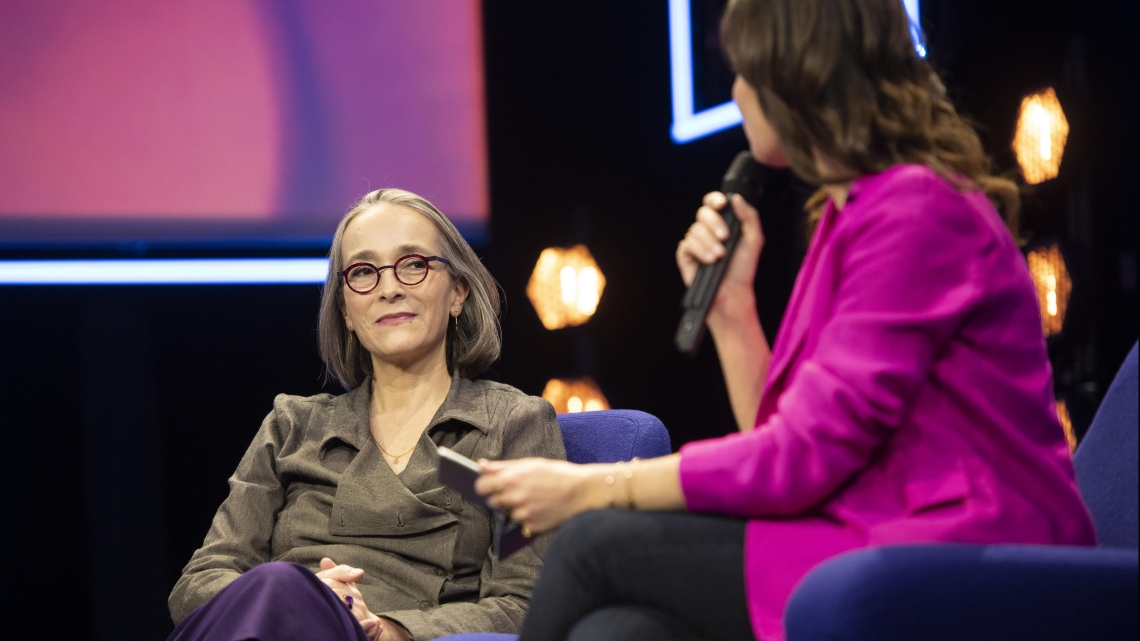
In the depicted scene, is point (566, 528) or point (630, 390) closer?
point (566, 528)

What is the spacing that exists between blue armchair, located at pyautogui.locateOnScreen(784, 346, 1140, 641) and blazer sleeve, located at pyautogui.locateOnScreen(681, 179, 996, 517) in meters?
0.10

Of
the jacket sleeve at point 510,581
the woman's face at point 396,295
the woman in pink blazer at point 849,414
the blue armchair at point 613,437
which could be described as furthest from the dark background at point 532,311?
the woman in pink blazer at point 849,414

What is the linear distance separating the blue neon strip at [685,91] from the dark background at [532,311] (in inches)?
2.5

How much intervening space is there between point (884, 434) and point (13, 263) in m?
2.92

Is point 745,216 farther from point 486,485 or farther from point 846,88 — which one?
point 486,485

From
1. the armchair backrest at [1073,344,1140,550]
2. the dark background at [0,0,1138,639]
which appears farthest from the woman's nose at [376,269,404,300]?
the armchair backrest at [1073,344,1140,550]

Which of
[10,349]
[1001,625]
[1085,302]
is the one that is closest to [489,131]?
[10,349]

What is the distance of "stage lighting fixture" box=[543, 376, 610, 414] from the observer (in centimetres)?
418

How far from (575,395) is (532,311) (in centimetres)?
38

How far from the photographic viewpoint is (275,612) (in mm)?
1482

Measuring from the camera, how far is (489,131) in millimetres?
3938

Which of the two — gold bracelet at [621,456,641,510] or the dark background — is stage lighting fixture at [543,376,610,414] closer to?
the dark background

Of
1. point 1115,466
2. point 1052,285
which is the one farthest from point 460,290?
point 1052,285

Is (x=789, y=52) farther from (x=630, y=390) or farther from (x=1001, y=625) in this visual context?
(x=630, y=390)
